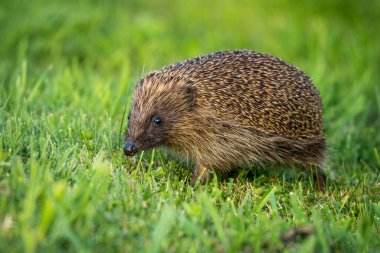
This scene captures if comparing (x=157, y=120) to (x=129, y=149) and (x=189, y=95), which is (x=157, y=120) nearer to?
(x=189, y=95)

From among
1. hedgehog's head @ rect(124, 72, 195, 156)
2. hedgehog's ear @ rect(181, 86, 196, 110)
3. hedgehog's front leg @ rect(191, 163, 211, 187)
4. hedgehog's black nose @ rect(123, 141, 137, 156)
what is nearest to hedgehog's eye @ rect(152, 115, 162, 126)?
hedgehog's head @ rect(124, 72, 195, 156)

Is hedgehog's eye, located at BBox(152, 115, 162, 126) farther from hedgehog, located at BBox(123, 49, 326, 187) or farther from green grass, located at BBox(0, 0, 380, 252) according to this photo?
green grass, located at BBox(0, 0, 380, 252)

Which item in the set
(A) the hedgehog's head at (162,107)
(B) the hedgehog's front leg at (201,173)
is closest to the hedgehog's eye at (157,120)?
(A) the hedgehog's head at (162,107)

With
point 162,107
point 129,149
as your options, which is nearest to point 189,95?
point 162,107

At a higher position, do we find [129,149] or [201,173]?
[129,149]

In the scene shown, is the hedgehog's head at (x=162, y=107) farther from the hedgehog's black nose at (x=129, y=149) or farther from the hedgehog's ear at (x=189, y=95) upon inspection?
the hedgehog's black nose at (x=129, y=149)

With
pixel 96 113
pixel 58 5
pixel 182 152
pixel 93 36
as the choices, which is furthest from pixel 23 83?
pixel 58 5

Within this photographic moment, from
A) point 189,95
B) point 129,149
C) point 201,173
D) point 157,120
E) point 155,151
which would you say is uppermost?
point 189,95
